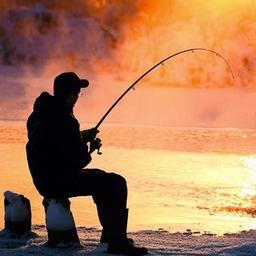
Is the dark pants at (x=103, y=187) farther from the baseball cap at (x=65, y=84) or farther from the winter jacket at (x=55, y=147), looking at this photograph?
the baseball cap at (x=65, y=84)

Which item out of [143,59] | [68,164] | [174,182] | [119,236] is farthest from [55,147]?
[143,59]

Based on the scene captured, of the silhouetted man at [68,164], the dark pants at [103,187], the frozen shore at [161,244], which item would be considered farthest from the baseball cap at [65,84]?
the frozen shore at [161,244]

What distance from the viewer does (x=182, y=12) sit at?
6047cm

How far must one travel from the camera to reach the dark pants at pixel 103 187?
6992 millimetres

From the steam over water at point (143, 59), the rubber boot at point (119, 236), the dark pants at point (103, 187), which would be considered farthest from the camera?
the steam over water at point (143, 59)

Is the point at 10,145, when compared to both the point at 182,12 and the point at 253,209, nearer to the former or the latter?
the point at 253,209

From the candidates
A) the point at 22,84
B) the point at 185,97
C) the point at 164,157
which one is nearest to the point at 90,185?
the point at 164,157

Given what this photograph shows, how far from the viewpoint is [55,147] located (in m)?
6.96

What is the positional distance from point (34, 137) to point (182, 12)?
54.2m

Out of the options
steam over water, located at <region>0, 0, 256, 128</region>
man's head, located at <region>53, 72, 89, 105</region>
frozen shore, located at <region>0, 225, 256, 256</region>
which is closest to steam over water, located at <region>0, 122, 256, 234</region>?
frozen shore, located at <region>0, 225, 256, 256</region>

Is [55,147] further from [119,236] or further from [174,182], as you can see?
[174,182]

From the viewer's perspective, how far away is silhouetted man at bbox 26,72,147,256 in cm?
691

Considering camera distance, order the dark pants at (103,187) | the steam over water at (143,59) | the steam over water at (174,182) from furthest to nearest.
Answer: the steam over water at (143,59), the steam over water at (174,182), the dark pants at (103,187)

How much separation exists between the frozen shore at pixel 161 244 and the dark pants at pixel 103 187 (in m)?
0.43
